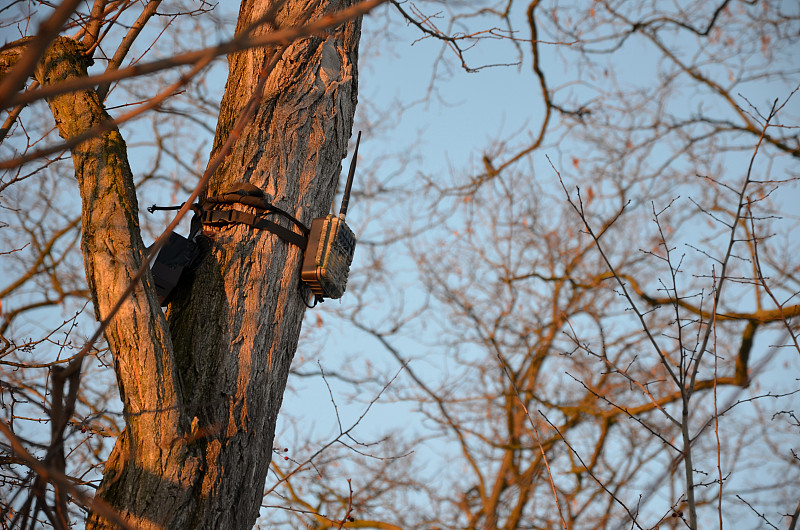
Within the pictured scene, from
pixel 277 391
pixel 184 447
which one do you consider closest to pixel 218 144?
pixel 277 391

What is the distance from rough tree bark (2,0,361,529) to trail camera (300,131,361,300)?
1.6 inches

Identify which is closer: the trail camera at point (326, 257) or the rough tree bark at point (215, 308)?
the rough tree bark at point (215, 308)

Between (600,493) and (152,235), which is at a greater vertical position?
(152,235)

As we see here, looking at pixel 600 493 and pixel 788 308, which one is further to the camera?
pixel 600 493

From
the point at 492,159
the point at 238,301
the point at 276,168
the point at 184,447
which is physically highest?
the point at 492,159

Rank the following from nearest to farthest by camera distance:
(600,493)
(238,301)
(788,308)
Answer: (238,301) → (788,308) → (600,493)

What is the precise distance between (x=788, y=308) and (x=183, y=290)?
461cm

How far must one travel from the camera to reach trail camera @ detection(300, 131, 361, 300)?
1.81 metres

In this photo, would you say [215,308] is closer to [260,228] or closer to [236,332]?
[236,332]

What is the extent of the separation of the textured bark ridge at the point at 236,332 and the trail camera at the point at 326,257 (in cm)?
4

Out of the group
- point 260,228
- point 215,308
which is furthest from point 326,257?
point 215,308

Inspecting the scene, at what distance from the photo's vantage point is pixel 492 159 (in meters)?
7.45

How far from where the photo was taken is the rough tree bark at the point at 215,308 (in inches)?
55.9

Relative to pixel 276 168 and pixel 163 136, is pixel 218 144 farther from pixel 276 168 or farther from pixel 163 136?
pixel 163 136
